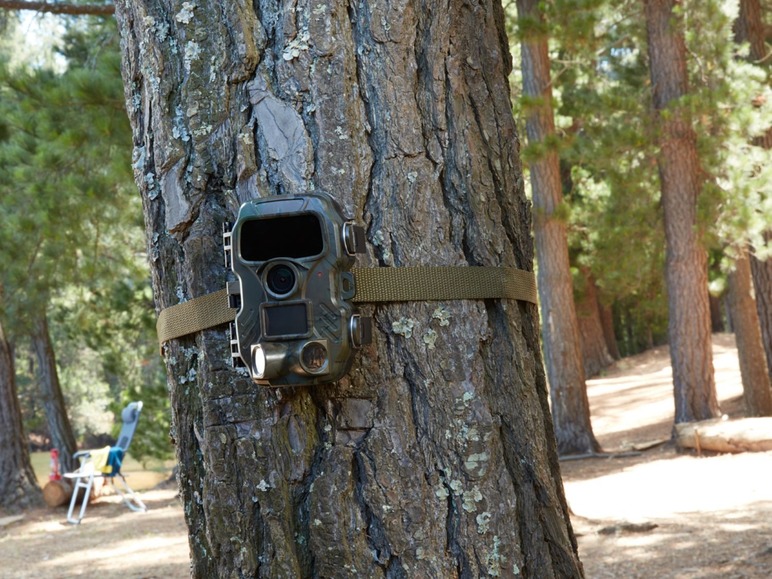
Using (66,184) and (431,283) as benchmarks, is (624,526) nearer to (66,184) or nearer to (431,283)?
(431,283)

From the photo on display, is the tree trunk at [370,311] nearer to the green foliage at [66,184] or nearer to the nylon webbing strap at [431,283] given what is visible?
the nylon webbing strap at [431,283]

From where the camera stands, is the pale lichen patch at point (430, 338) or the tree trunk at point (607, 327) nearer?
the pale lichen patch at point (430, 338)

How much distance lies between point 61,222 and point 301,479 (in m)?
7.88

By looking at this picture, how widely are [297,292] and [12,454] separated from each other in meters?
12.4

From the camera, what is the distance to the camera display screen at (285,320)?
153 cm

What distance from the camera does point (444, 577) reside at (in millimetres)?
1622

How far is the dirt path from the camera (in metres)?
5.42

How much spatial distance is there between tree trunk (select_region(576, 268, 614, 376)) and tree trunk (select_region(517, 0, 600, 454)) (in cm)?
966

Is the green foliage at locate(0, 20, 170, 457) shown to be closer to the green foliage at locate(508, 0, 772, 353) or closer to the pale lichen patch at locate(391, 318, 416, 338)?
the green foliage at locate(508, 0, 772, 353)

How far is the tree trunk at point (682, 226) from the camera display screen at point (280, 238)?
34.1 feet

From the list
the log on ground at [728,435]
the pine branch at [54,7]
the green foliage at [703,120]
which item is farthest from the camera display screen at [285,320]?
the log on ground at [728,435]

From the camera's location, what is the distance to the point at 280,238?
159 centimetres

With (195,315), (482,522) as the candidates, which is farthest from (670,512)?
(195,315)

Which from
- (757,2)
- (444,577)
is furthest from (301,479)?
(757,2)
